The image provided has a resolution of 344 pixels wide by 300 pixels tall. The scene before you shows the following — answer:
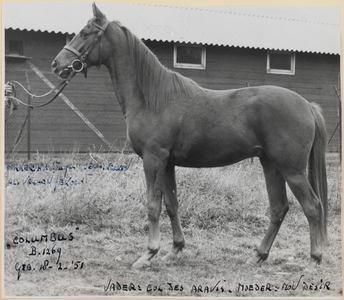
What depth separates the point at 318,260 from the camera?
400 centimetres

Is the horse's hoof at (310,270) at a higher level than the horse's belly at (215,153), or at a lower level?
lower

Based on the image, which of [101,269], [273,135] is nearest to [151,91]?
[273,135]

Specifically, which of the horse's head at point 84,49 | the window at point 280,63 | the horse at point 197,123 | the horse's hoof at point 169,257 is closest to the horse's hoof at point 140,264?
the horse at point 197,123

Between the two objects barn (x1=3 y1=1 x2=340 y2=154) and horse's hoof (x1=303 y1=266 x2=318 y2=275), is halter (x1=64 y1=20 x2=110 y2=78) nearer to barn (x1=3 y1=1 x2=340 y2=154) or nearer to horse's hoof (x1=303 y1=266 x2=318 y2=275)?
barn (x1=3 y1=1 x2=340 y2=154)

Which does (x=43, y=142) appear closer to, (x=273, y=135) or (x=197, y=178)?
(x=197, y=178)

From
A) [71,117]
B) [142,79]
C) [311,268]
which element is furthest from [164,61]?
[311,268]

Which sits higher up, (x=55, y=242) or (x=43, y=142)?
(x=43, y=142)

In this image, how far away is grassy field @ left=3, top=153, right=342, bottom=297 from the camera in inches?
152

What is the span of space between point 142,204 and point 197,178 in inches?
39.3

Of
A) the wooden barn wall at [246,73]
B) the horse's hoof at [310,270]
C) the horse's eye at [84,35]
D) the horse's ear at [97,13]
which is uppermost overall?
the wooden barn wall at [246,73]

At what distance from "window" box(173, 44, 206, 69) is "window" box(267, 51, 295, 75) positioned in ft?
5.89

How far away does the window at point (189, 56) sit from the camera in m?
10.1
